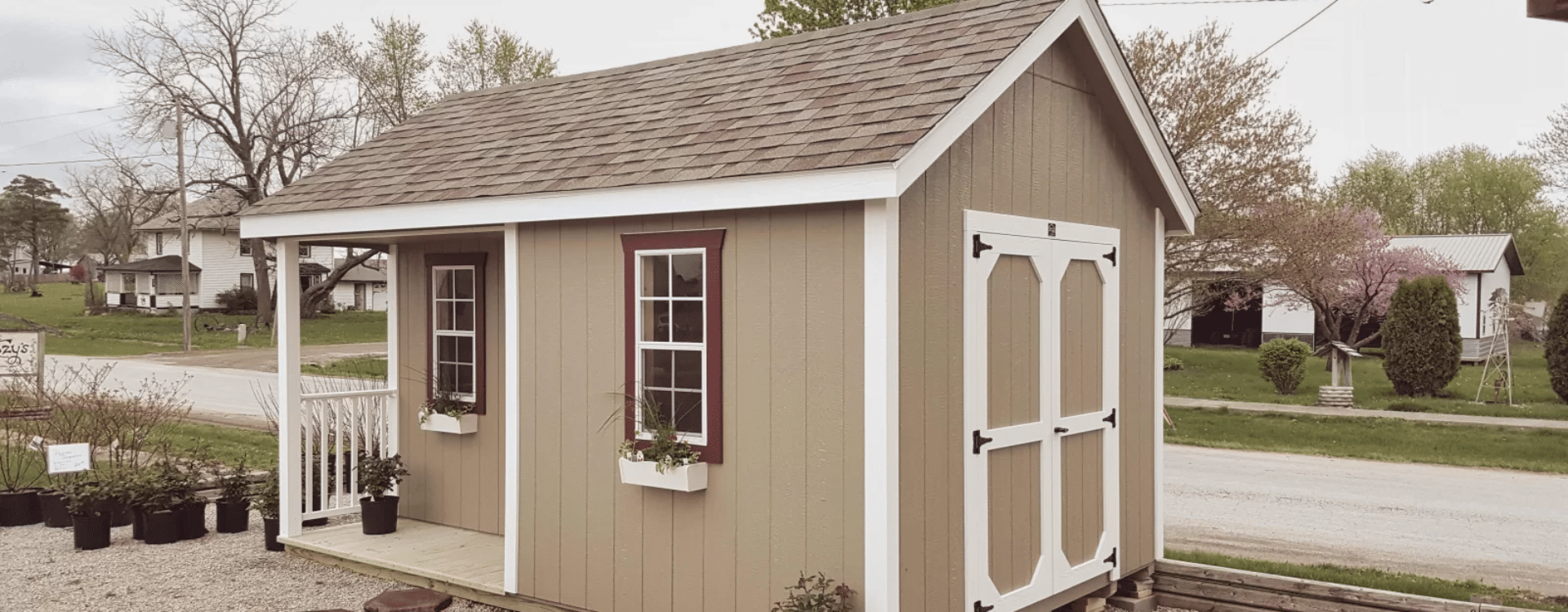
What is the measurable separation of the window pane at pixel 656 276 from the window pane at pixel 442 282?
293 centimetres

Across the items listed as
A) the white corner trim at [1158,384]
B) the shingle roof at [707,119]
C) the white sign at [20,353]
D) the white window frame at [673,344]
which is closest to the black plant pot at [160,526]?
the shingle roof at [707,119]

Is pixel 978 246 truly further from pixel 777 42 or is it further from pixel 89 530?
pixel 89 530

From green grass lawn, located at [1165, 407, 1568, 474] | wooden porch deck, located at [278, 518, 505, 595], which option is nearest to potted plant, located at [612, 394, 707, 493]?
wooden porch deck, located at [278, 518, 505, 595]

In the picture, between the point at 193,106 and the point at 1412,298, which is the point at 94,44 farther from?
the point at 1412,298

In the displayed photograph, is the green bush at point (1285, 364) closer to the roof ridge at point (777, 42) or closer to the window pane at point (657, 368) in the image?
the roof ridge at point (777, 42)

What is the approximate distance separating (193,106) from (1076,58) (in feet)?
127

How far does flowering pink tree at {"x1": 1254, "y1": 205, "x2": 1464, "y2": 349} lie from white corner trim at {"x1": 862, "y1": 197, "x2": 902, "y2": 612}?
15.8 metres

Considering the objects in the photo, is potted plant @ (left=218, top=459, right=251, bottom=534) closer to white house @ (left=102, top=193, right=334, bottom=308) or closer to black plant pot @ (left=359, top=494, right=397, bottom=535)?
black plant pot @ (left=359, top=494, right=397, bottom=535)

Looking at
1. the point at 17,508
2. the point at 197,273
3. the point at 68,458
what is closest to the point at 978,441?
the point at 68,458

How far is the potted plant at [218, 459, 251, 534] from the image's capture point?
333 inches

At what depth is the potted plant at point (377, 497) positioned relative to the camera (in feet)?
25.1

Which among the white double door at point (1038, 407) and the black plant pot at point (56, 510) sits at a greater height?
the white double door at point (1038, 407)

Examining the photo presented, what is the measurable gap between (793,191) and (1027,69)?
1694mm

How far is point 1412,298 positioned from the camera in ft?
63.0
